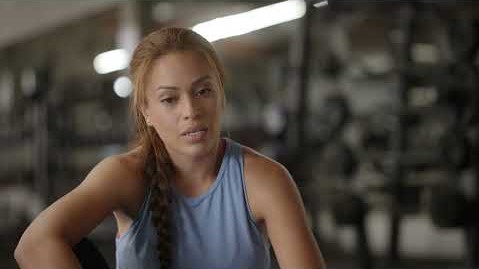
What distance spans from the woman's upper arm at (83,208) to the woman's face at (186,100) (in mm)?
82

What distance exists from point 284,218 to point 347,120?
2502mm

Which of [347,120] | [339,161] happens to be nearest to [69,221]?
[339,161]

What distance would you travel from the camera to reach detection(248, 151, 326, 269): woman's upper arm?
0.66 m

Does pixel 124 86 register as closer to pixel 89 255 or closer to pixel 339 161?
pixel 89 255

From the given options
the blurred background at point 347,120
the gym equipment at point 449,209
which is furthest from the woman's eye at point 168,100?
the gym equipment at point 449,209

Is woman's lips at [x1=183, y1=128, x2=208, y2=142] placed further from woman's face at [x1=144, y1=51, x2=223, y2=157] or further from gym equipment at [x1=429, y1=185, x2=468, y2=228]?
gym equipment at [x1=429, y1=185, x2=468, y2=228]

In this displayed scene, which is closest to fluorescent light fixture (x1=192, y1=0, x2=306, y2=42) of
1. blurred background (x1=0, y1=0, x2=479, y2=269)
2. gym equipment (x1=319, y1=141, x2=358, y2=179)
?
blurred background (x1=0, y1=0, x2=479, y2=269)

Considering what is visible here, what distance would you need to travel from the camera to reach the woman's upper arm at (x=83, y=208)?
60cm

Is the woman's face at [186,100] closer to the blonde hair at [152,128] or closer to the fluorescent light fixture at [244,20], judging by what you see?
the blonde hair at [152,128]

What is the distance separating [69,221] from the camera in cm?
61

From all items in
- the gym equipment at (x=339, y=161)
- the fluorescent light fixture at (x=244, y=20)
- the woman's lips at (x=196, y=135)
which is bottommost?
the gym equipment at (x=339, y=161)

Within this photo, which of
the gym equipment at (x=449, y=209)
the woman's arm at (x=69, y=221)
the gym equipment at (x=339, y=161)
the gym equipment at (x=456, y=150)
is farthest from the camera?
the gym equipment at (x=339, y=161)

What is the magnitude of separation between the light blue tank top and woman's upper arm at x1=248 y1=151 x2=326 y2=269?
2cm

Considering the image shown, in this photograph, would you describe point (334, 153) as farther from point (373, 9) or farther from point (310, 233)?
point (310, 233)
